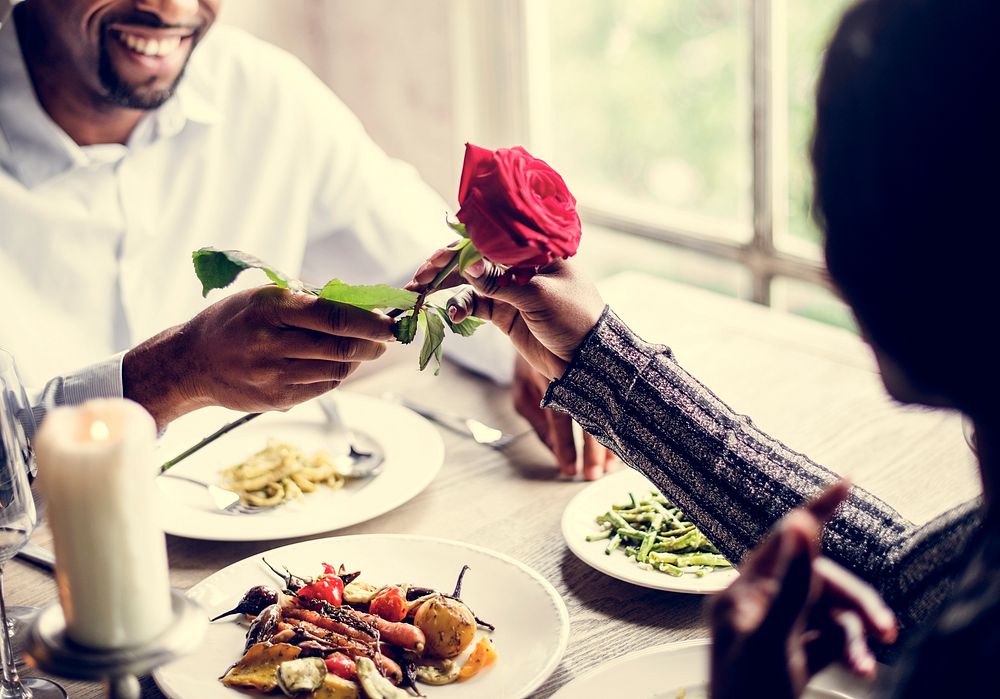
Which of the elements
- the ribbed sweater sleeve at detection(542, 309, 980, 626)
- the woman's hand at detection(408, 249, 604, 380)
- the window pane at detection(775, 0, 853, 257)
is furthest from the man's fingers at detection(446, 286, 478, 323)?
the window pane at detection(775, 0, 853, 257)

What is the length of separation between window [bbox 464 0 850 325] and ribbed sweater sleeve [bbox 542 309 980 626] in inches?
45.6

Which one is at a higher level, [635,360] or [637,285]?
[635,360]

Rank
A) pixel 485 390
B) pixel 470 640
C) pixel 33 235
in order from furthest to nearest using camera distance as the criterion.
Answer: pixel 33 235 → pixel 485 390 → pixel 470 640

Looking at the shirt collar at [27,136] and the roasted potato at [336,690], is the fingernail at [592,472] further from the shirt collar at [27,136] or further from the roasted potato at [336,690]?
the shirt collar at [27,136]

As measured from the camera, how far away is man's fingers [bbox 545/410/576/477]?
4.52 feet

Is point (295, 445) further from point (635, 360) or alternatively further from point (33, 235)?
point (33, 235)

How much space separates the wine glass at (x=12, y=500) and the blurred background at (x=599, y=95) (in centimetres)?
190

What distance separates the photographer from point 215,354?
3.97 ft

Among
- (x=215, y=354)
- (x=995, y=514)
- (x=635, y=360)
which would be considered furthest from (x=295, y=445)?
(x=995, y=514)

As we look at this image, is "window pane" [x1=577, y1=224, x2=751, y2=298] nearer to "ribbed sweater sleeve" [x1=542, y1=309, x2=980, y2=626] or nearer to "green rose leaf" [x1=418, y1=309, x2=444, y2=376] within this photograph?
"ribbed sweater sleeve" [x1=542, y1=309, x2=980, y2=626]

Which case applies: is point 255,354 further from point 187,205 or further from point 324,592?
point 187,205

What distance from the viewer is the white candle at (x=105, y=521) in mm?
533

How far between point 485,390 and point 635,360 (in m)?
0.56

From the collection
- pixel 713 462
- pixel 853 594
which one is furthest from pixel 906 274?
pixel 713 462
